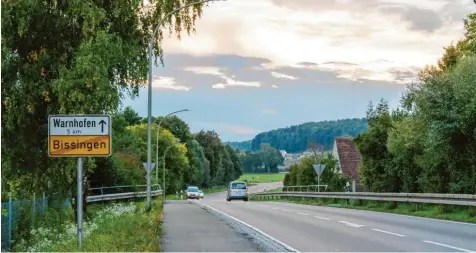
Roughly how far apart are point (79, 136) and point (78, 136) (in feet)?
0.07

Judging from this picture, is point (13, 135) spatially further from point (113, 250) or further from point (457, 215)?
point (457, 215)

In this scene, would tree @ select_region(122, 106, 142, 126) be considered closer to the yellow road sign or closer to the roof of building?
the roof of building

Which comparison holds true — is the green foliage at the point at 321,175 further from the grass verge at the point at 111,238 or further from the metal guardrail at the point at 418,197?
the grass verge at the point at 111,238

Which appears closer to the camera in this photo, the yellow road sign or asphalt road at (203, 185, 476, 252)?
the yellow road sign

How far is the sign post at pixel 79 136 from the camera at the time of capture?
12766mm

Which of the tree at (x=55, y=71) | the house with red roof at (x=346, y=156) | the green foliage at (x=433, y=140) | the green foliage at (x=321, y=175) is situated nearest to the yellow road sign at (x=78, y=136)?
the tree at (x=55, y=71)

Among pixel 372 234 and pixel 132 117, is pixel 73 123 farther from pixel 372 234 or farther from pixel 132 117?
pixel 132 117

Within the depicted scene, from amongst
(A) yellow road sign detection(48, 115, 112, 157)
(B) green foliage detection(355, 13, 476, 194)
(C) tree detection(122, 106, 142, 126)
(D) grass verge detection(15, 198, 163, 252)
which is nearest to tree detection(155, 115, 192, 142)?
(C) tree detection(122, 106, 142, 126)

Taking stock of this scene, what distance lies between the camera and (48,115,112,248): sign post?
12766mm

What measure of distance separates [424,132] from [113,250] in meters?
19.5

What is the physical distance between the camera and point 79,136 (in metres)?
12.8

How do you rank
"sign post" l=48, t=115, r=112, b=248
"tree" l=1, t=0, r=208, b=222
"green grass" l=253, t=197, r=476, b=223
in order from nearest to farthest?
"sign post" l=48, t=115, r=112, b=248
"tree" l=1, t=0, r=208, b=222
"green grass" l=253, t=197, r=476, b=223

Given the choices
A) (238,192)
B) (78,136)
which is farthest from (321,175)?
(78,136)

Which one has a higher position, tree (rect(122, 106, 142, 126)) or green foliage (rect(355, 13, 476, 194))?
tree (rect(122, 106, 142, 126))
